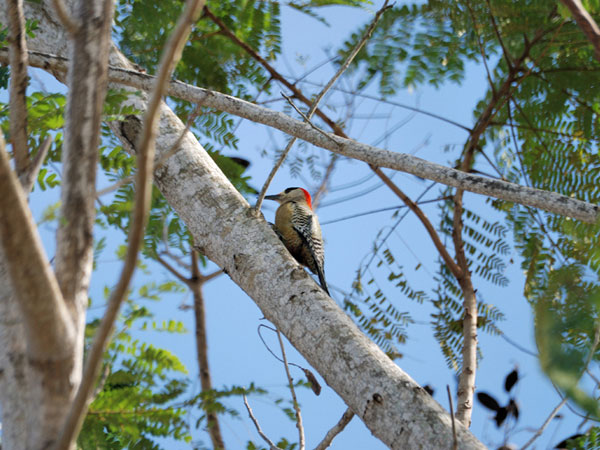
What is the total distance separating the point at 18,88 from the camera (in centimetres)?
133

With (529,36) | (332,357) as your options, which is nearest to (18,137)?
(332,357)

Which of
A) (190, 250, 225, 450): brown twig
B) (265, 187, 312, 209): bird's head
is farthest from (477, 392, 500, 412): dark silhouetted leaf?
(190, 250, 225, 450): brown twig

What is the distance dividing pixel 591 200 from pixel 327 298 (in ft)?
5.22

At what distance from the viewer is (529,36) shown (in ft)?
11.0

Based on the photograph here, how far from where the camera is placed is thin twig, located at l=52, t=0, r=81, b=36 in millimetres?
991

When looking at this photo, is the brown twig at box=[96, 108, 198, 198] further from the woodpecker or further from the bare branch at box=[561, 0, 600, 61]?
the woodpecker

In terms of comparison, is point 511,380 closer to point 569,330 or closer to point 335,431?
point 335,431

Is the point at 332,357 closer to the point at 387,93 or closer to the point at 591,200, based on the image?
the point at 591,200

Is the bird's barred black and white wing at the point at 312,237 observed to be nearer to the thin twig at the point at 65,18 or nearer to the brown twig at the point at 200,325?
A: the brown twig at the point at 200,325

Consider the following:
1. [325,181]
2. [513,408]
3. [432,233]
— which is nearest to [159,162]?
[432,233]

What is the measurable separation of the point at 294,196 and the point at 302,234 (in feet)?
2.55

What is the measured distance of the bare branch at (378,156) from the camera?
1.65 metres

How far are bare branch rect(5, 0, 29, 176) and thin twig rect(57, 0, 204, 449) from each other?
588 millimetres

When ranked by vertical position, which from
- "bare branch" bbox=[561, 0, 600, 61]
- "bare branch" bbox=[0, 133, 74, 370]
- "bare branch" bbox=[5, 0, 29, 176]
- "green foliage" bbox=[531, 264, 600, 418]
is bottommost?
"green foliage" bbox=[531, 264, 600, 418]
